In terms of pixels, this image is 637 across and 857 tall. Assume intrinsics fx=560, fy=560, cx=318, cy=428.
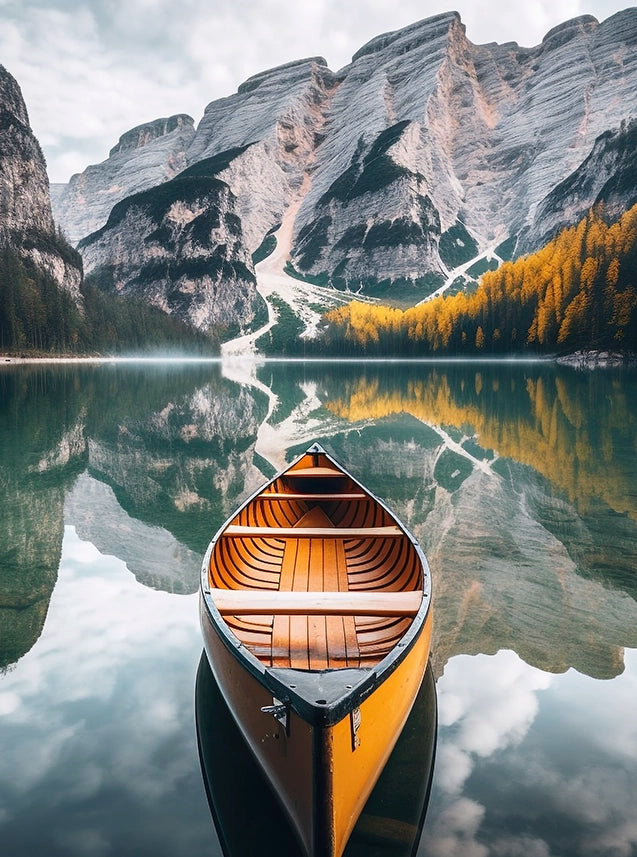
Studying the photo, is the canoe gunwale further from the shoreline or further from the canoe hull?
the shoreline

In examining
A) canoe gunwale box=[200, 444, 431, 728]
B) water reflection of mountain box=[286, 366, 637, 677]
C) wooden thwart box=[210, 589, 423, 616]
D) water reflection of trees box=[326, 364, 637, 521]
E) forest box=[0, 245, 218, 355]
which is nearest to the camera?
canoe gunwale box=[200, 444, 431, 728]

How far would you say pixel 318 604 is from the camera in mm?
6699

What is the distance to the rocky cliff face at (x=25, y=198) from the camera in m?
141

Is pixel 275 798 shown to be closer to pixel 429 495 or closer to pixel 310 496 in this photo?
pixel 310 496

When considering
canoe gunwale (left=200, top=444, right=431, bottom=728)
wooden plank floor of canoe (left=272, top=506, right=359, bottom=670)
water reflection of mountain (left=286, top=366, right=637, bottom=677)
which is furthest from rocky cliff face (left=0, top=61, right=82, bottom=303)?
canoe gunwale (left=200, top=444, right=431, bottom=728)

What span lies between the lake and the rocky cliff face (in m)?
138

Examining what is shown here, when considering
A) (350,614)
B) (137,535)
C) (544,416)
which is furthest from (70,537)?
(544,416)

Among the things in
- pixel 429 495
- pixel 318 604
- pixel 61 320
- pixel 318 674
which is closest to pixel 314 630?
pixel 318 604

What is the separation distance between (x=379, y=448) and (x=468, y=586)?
48.5 ft

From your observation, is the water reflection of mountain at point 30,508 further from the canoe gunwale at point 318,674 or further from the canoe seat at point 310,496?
the canoe gunwale at point 318,674

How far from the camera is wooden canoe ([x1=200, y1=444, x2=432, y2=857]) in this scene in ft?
13.2

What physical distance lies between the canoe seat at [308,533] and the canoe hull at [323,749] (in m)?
3.95

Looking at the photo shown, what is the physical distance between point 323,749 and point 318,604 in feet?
9.39

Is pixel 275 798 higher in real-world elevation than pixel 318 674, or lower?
lower
